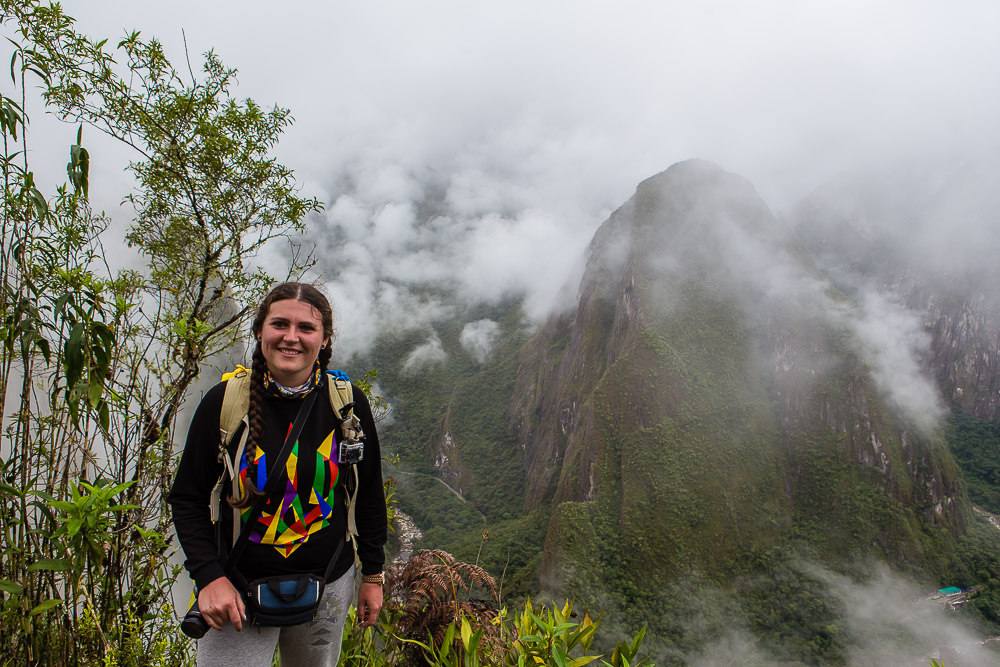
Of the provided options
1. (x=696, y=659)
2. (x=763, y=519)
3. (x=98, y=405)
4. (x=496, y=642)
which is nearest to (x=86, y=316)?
(x=98, y=405)

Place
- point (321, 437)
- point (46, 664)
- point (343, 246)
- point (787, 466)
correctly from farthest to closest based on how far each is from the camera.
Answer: point (343, 246), point (787, 466), point (46, 664), point (321, 437)

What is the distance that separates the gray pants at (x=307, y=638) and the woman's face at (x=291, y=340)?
0.81 m

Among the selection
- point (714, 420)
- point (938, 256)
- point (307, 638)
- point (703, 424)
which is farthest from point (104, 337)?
point (938, 256)

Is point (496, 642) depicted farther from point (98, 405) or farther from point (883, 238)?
point (883, 238)

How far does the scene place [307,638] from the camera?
1.81 meters

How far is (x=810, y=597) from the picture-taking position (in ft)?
111

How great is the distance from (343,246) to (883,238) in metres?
101

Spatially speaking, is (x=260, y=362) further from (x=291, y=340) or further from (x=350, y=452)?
(x=350, y=452)

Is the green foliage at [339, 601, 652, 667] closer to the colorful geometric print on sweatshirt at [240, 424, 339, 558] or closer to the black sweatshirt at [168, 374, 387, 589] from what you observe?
the black sweatshirt at [168, 374, 387, 589]

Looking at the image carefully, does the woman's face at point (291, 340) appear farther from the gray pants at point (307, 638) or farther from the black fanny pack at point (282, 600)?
the gray pants at point (307, 638)

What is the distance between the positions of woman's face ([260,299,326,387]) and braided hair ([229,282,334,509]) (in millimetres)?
26

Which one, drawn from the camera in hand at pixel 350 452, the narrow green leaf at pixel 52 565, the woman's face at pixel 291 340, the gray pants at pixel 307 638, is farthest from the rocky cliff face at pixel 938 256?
the narrow green leaf at pixel 52 565

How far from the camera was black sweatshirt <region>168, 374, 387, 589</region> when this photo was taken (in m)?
1.52

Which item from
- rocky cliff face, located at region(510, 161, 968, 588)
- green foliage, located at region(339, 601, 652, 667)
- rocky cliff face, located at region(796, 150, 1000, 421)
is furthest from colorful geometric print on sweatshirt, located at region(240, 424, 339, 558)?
rocky cliff face, located at region(796, 150, 1000, 421)
